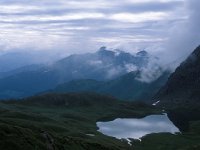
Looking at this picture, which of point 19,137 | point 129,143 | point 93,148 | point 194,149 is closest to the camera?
point 19,137

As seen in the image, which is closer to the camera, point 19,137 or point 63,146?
point 19,137

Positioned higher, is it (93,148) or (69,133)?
(69,133)

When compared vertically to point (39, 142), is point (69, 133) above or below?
above

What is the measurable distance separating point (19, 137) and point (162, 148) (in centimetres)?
9240

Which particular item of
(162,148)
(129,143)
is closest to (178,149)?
(162,148)

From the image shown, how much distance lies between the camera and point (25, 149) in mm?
110688

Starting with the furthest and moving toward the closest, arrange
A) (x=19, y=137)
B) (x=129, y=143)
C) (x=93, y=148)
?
(x=129, y=143) < (x=93, y=148) < (x=19, y=137)

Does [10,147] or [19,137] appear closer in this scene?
[10,147]

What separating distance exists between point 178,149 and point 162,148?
10215 millimetres

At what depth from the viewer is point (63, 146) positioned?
127062 mm

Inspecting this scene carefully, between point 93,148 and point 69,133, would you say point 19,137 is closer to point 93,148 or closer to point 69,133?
point 93,148

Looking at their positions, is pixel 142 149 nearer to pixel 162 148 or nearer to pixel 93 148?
pixel 162 148

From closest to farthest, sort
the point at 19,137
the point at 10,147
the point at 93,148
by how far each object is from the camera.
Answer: the point at 10,147, the point at 19,137, the point at 93,148

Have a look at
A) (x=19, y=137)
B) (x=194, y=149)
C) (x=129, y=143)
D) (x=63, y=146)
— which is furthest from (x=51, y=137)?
(x=129, y=143)
